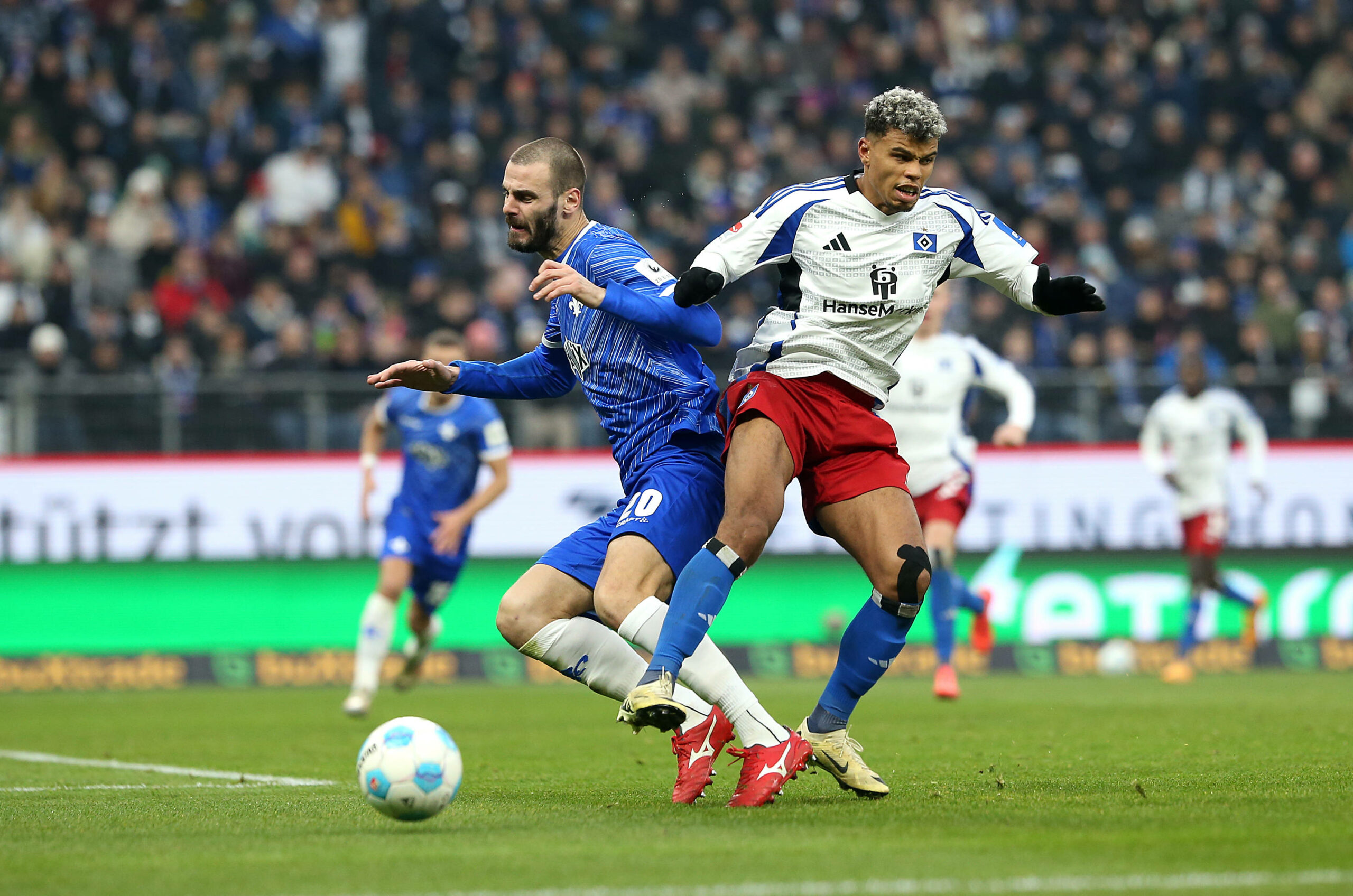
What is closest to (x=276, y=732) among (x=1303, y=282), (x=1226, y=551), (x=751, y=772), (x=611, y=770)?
(x=611, y=770)

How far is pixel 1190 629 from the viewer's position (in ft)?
50.1

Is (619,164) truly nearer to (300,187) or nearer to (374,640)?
(300,187)

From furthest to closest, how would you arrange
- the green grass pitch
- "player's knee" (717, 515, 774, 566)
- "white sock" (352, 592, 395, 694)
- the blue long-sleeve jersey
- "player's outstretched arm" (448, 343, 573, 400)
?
"white sock" (352, 592, 395, 694) < "player's outstretched arm" (448, 343, 573, 400) < the blue long-sleeve jersey < "player's knee" (717, 515, 774, 566) < the green grass pitch

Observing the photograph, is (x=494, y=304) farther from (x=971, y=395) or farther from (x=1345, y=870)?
(x=1345, y=870)

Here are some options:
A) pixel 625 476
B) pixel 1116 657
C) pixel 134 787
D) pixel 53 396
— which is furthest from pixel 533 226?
pixel 1116 657

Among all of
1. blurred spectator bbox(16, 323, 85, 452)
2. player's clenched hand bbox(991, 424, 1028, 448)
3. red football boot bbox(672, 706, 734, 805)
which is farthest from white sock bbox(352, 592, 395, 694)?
red football boot bbox(672, 706, 734, 805)

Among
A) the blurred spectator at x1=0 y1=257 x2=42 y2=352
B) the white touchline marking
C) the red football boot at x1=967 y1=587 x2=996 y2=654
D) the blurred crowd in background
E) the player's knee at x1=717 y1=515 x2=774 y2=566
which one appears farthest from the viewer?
the blurred crowd in background

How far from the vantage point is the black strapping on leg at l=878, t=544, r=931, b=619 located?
625cm

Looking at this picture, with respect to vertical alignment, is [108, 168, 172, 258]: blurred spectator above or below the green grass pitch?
above

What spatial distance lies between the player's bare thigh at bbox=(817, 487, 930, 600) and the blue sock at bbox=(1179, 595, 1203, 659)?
963 centimetres

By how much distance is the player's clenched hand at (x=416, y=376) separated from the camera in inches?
259

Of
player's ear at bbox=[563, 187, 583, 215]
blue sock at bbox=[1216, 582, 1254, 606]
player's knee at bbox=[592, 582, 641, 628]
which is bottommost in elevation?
blue sock at bbox=[1216, 582, 1254, 606]

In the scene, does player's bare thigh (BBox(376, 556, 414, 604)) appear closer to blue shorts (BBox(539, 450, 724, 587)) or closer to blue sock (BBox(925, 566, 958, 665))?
blue sock (BBox(925, 566, 958, 665))

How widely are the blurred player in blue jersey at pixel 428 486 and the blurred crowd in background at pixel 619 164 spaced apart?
3.13 meters
